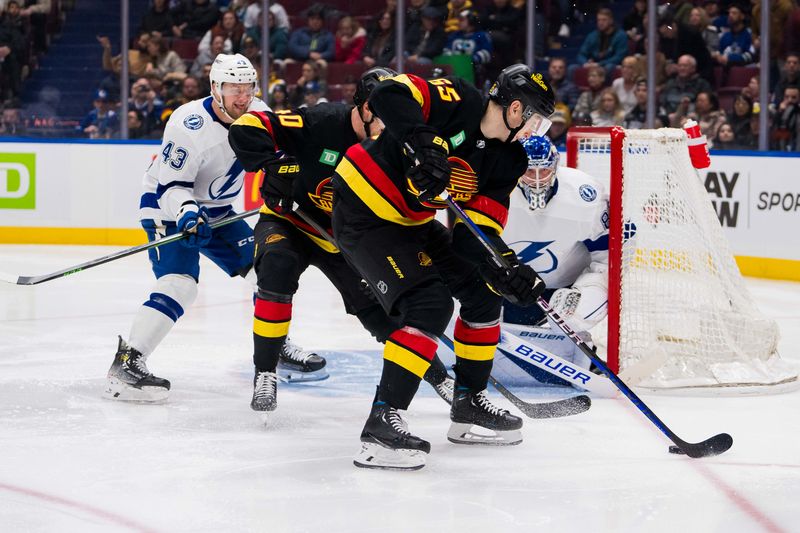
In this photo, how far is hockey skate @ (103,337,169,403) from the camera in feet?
11.9

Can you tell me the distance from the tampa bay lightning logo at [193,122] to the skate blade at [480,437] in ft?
4.18

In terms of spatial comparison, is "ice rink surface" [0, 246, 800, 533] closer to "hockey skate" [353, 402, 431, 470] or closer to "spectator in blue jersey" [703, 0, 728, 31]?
Answer: "hockey skate" [353, 402, 431, 470]

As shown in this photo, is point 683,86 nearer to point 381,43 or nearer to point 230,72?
point 381,43

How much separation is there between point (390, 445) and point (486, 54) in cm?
529

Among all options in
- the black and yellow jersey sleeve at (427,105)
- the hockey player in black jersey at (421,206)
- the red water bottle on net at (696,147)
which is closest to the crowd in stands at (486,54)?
the red water bottle on net at (696,147)

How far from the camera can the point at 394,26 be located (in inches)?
316

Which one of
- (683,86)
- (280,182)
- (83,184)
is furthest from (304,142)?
(83,184)

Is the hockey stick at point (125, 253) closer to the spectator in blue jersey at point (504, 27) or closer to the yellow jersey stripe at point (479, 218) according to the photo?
the yellow jersey stripe at point (479, 218)

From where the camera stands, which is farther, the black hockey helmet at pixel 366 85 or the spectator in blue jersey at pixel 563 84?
the spectator in blue jersey at pixel 563 84

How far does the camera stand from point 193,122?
376 centimetres

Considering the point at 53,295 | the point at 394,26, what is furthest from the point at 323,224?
the point at 394,26

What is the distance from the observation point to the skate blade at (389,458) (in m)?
2.86

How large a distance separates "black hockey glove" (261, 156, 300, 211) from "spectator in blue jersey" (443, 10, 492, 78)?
4587 mm

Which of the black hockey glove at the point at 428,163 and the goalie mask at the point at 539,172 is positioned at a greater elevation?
the black hockey glove at the point at 428,163
